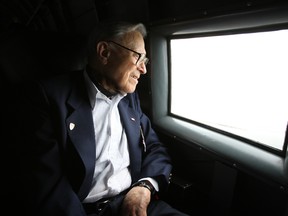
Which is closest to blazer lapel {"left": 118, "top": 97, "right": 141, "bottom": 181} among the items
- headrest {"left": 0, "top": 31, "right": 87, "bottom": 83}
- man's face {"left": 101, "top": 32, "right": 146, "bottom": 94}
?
man's face {"left": 101, "top": 32, "right": 146, "bottom": 94}

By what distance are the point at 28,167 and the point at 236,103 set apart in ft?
3.56

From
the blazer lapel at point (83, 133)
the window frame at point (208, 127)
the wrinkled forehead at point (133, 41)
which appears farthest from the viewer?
the wrinkled forehead at point (133, 41)

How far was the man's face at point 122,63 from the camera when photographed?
133 cm

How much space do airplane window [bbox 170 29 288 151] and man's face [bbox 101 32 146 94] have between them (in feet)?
1.27

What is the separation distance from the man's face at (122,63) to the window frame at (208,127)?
0.68 feet

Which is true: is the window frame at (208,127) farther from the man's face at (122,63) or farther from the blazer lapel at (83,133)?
the blazer lapel at (83,133)

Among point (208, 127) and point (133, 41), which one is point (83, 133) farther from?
point (208, 127)

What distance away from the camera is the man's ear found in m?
1.34

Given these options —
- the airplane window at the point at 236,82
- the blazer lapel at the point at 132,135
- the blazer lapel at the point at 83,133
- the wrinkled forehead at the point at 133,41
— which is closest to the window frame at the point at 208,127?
the airplane window at the point at 236,82

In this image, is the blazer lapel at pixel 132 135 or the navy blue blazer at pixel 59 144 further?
the blazer lapel at pixel 132 135

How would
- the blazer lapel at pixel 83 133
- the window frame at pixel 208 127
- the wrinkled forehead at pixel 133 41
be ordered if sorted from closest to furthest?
the window frame at pixel 208 127 < the blazer lapel at pixel 83 133 < the wrinkled forehead at pixel 133 41

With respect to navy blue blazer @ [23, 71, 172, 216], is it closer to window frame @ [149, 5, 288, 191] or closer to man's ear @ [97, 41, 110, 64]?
man's ear @ [97, 41, 110, 64]

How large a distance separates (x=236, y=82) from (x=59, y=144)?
3.14ft

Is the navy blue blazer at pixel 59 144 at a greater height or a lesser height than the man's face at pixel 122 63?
lesser
